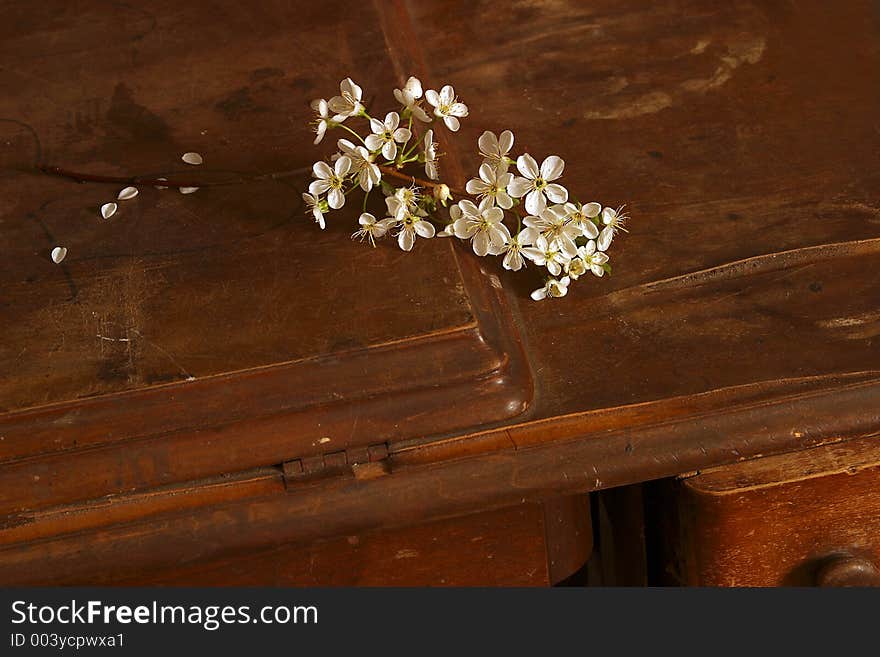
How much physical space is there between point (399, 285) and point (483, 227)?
81mm

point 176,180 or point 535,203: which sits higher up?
point 176,180

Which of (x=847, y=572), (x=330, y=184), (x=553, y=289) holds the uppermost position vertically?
(x=330, y=184)

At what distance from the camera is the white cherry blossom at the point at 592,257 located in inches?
34.5

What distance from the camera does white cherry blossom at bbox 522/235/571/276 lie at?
866 millimetres

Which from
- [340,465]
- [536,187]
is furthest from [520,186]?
[340,465]

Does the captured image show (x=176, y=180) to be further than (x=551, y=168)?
Yes

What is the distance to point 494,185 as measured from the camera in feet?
2.84

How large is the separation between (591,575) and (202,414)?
64 cm

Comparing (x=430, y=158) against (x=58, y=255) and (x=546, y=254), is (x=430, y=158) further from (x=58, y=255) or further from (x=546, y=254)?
(x=58, y=255)

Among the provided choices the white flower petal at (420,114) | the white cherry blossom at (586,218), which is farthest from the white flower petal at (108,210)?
the white cherry blossom at (586,218)

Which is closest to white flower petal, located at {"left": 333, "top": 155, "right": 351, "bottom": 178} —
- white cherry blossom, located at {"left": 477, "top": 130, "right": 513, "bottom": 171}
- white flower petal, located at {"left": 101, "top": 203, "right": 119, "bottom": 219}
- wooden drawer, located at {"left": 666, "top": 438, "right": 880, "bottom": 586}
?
white cherry blossom, located at {"left": 477, "top": 130, "right": 513, "bottom": 171}

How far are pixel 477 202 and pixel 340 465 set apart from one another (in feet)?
0.82

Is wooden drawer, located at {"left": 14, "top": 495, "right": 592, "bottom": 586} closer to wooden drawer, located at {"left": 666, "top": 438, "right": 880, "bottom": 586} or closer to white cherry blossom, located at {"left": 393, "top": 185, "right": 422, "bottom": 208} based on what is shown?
wooden drawer, located at {"left": 666, "top": 438, "right": 880, "bottom": 586}

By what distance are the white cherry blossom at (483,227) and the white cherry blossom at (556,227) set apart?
2 cm
